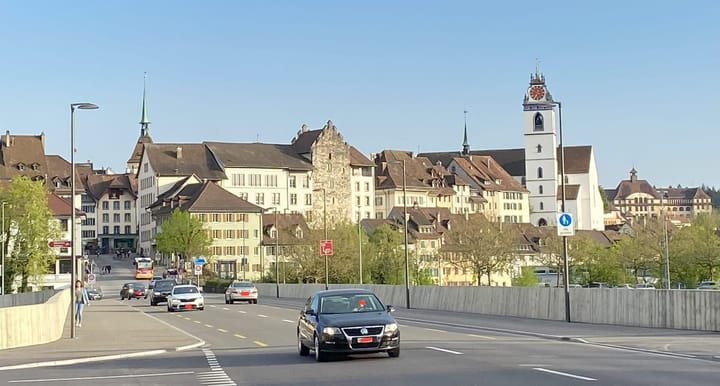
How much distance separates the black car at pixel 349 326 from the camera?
21031 millimetres

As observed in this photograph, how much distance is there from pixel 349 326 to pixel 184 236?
11518 cm

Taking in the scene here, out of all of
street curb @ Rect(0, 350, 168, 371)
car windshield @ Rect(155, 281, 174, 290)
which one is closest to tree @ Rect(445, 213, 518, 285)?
car windshield @ Rect(155, 281, 174, 290)

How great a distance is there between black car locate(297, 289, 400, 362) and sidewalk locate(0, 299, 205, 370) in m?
6.28

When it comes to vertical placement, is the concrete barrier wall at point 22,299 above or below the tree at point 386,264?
below

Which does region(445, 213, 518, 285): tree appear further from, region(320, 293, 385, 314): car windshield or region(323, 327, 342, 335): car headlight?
region(323, 327, 342, 335): car headlight

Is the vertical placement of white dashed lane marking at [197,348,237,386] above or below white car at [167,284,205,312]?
above

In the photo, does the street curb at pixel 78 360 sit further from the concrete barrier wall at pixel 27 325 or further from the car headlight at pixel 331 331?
the car headlight at pixel 331 331

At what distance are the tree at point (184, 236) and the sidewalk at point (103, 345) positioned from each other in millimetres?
91832

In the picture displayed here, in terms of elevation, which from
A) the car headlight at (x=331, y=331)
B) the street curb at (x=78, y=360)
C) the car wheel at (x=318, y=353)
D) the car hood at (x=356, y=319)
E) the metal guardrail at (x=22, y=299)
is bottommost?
the metal guardrail at (x=22, y=299)

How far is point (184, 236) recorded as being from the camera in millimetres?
134250

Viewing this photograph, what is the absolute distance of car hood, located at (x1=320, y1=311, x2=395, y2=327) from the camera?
21.1 m

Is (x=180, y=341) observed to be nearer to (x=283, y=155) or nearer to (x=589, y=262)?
(x=589, y=262)

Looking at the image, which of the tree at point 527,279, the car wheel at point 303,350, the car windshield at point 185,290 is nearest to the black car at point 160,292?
the car windshield at point 185,290

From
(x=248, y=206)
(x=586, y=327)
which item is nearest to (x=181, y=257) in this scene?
(x=248, y=206)
